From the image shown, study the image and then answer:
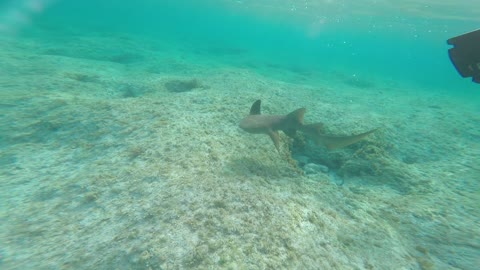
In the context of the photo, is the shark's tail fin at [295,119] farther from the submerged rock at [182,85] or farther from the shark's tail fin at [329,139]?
the submerged rock at [182,85]

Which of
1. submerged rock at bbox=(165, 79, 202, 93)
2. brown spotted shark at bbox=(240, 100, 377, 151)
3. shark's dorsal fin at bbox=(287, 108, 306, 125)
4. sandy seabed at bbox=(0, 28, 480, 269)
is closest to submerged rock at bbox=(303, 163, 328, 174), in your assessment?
sandy seabed at bbox=(0, 28, 480, 269)

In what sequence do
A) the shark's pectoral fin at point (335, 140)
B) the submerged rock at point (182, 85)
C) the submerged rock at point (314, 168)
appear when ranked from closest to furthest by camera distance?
the shark's pectoral fin at point (335, 140), the submerged rock at point (314, 168), the submerged rock at point (182, 85)

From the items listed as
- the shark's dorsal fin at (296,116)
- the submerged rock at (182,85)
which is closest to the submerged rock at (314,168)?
the shark's dorsal fin at (296,116)

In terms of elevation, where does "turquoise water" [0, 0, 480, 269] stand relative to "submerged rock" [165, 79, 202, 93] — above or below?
below

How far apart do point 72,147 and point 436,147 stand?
10865 millimetres

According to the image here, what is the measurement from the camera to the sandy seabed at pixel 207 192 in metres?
3.66

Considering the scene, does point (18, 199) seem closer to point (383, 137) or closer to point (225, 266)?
point (225, 266)

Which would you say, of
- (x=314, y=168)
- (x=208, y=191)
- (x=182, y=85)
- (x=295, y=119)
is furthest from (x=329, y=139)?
(x=182, y=85)

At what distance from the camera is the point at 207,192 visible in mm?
4648

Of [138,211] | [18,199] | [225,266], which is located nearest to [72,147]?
[18,199]

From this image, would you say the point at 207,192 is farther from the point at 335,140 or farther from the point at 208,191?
the point at 335,140

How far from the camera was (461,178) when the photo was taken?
24.1 feet

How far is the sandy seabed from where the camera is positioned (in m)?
3.66

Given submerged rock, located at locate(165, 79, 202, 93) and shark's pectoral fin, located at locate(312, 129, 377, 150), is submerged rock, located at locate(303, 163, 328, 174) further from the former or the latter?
submerged rock, located at locate(165, 79, 202, 93)
